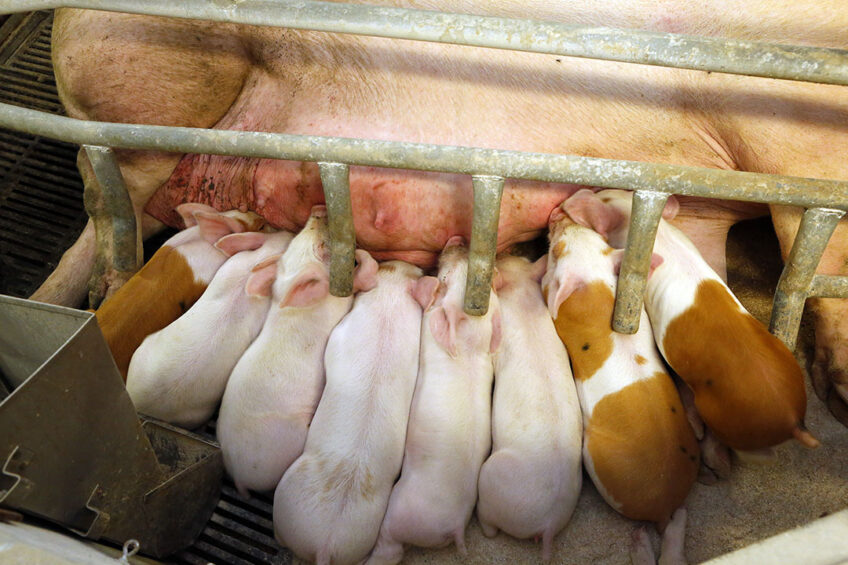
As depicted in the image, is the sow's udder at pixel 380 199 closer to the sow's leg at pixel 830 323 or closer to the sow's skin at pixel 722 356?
the sow's skin at pixel 722 356

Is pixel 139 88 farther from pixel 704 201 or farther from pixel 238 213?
pixel 704 201

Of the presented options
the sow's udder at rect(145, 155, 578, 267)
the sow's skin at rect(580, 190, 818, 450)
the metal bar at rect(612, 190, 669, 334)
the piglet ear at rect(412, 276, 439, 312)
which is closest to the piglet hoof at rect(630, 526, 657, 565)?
the sow's skin at rect(580, 190, 818, 450)

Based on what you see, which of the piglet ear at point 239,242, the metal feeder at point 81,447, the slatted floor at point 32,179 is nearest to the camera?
the metal feeder at point 81,447

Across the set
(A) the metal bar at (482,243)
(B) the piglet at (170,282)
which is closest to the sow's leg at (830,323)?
(A) the metal bar at (482,243)

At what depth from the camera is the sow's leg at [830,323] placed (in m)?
1.54

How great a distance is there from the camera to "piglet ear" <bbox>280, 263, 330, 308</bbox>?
62.7 inches

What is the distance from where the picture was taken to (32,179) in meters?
2.29

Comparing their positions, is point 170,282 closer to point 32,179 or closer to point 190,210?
point 190,210

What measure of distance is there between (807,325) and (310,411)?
1284 mm

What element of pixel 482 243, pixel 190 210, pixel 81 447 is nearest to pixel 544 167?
pixel 482 243

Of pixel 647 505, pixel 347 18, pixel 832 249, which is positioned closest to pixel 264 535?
pixel 647 505

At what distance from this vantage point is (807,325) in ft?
5.98

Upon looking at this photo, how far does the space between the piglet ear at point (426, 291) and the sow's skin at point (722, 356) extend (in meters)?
0.50

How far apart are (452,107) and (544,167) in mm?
439
